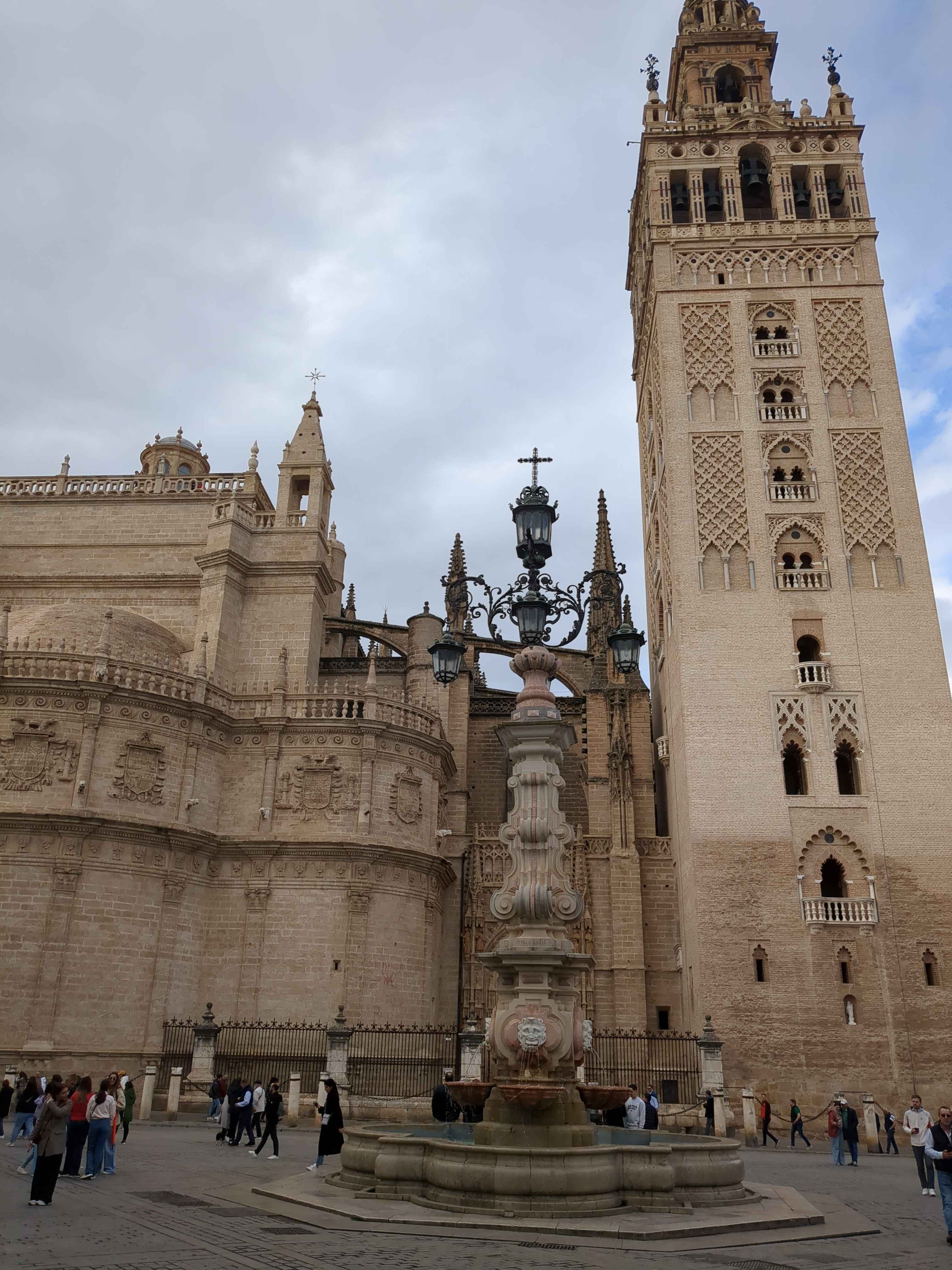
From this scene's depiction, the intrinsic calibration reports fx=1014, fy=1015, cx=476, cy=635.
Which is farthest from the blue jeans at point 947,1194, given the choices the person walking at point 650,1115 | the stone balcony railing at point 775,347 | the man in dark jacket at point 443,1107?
the stone balcony railing at point 775,347

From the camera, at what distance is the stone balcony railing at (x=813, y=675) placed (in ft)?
88.8

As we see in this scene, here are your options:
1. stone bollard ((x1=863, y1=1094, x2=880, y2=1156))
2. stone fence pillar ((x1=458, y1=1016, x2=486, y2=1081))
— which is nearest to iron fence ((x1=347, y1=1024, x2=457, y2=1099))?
stone fence pillar ((x1=458, y1=1016, x2=486, y2=1081))

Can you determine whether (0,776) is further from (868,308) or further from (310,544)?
(868,308)

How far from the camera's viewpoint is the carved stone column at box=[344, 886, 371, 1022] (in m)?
24.5

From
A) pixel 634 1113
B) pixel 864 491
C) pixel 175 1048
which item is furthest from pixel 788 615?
pixel 175 1048

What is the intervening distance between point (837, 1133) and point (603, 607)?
63.2 feet

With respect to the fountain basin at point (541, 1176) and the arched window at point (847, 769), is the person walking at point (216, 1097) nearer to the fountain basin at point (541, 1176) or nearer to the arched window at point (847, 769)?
the fountain basin at point (541, 1176)

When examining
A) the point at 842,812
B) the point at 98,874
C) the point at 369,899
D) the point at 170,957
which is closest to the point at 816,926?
the point at 842,812

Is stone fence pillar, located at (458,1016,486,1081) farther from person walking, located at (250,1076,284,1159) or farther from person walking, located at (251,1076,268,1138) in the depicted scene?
person walking, located at (250,1076,284,1159)

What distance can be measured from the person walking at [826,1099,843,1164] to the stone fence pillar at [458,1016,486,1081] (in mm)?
7238

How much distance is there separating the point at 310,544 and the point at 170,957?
13.0 metres

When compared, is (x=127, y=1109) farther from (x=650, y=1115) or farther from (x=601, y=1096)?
(x=601, y=1096)

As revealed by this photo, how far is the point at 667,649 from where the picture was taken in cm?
3059

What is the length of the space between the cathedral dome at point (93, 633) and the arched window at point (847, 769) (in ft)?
58.1
